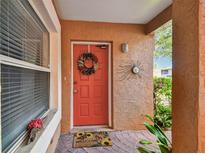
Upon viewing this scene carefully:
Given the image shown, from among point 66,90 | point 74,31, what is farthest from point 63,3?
point 66,90

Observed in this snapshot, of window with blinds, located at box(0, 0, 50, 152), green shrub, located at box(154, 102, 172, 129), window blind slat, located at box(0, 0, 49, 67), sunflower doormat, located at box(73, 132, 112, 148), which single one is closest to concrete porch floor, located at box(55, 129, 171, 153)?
sunflower doormat, located at box(73, 132, 112, 148)

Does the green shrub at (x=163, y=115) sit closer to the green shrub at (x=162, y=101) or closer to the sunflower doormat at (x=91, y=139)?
the green shrub at (x=162, y=101)

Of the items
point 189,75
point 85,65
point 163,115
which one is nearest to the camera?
point 189,75

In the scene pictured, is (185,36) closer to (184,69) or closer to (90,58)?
(184,69)

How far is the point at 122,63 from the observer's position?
13.4 ft

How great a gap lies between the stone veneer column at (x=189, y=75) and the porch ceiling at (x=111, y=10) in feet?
8.10

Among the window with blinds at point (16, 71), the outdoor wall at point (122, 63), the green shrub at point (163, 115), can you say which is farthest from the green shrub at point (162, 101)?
the window with blinds at point (16, 71)

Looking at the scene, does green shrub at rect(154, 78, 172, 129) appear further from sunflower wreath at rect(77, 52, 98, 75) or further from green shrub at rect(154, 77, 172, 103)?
sunflower wreath at rect(77, 52, 98, 75)

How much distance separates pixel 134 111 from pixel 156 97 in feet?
2.68

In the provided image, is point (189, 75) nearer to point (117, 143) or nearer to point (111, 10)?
point (117, 143)

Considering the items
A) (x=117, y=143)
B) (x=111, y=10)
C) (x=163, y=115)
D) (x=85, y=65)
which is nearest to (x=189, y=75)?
(x=117, y=143)

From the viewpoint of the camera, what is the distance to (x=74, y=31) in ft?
12.8

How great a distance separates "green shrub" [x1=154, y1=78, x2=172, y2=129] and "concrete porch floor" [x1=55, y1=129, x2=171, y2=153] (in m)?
0.64

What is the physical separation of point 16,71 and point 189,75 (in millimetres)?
1338
